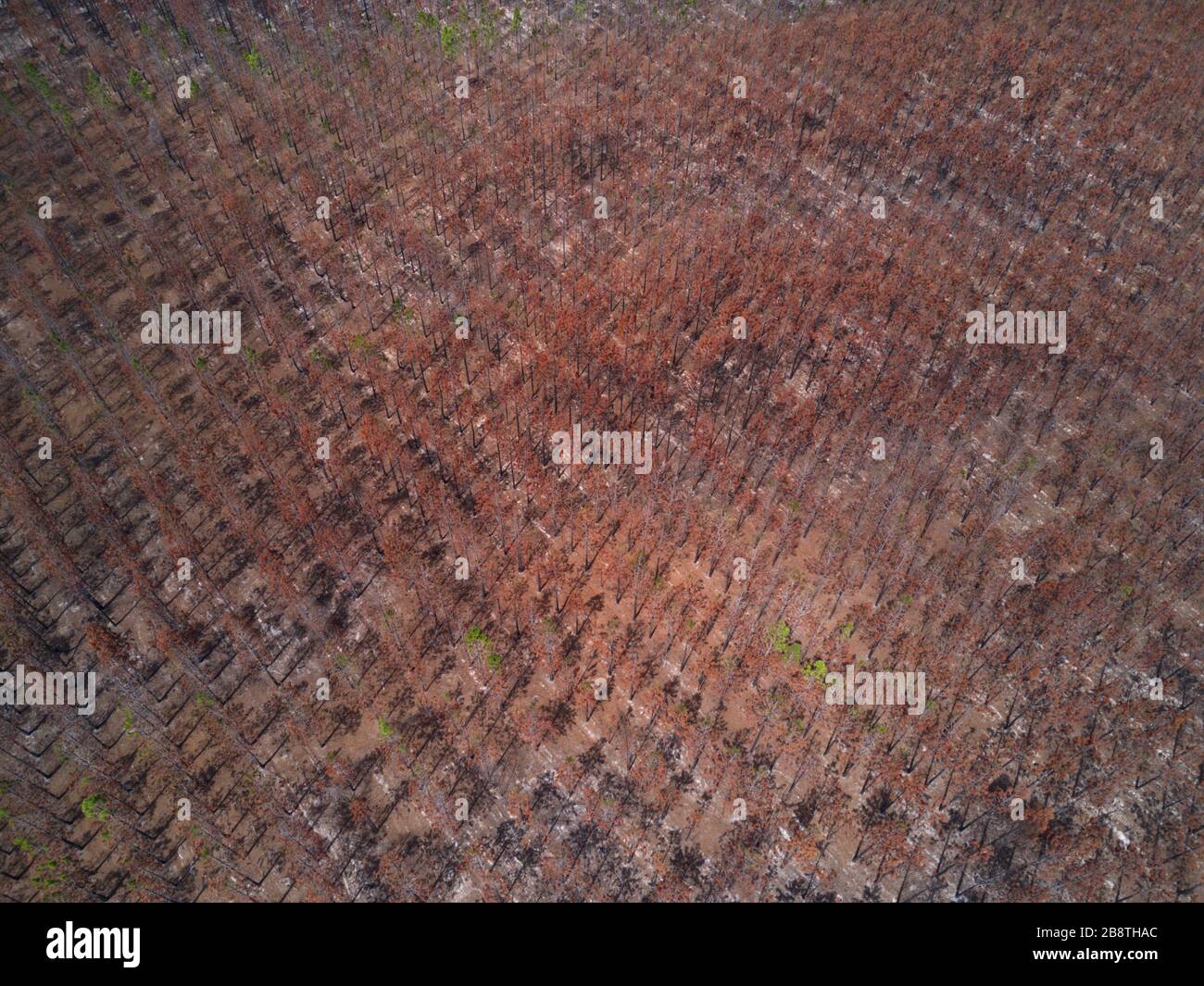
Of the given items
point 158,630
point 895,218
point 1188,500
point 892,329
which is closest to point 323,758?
point 158,630

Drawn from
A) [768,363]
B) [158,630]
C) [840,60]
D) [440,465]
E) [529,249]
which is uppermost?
[840,60]

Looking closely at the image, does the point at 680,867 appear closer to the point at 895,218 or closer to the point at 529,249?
the point at 529,249

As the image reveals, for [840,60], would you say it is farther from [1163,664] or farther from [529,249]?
[1163,664]

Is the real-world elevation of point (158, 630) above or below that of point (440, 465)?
below

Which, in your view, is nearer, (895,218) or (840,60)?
(895,218)

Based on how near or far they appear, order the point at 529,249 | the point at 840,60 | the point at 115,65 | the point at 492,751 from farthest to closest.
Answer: the point at 840,60, the point at 115,65, the point at 529,249, the point at 492,751

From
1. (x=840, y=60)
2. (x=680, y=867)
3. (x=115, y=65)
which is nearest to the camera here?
(x=680, y=867)

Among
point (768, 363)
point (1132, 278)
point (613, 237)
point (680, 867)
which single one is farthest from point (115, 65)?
point (1132, 278)

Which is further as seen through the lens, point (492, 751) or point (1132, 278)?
point (1132, 278)

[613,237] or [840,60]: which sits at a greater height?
[840,60]
